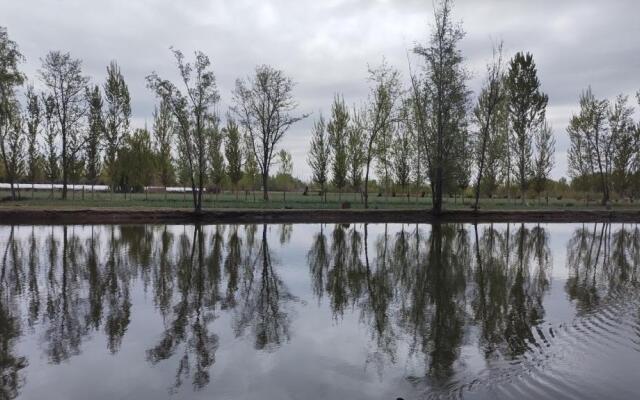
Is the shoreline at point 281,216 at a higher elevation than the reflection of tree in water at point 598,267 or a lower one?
higher

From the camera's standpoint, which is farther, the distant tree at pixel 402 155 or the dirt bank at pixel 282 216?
the distant tree at pixel 402 155

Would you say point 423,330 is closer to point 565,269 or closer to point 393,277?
point 393,277

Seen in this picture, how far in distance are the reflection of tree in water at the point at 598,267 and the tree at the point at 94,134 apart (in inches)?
1440

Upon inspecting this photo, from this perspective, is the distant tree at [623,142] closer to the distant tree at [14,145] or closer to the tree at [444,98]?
the tree at [444,98]

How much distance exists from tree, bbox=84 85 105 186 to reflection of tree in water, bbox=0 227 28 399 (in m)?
29.2

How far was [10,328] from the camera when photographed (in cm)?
738

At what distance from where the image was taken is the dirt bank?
2797 centimetres

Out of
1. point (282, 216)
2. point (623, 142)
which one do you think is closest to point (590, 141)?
point (623, 142)

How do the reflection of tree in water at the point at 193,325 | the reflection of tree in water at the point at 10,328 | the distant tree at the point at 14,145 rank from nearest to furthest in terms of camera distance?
the reflection of tree in water at the point at 10,328
the reflection of tree in water at the point at 193,325
the distant tree at the point at 14,145

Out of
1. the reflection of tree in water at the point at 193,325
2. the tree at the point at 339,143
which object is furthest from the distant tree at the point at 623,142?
the reflection of tree in water at the point at 193,325

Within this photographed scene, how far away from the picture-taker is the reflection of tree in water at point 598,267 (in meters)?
10.1

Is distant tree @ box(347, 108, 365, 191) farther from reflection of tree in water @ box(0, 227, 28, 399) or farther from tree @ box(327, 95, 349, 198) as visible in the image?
reflection of tree in water @ box(0, 227, 28, 399)

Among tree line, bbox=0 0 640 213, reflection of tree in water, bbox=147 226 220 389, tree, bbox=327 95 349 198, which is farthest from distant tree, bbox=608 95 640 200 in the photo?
reflection of tree in water, bbox=147 226 220 389

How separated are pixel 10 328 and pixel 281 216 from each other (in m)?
24.0
